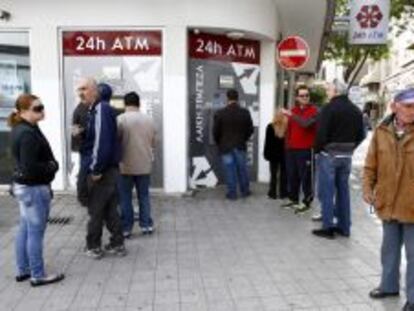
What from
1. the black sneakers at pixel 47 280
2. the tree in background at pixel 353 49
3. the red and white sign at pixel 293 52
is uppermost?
the tree in background at pixel 353 49

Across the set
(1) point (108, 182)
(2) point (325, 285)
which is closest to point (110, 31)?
(1) point (108, 182)

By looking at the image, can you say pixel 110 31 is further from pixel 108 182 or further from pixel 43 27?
pixel 108 182

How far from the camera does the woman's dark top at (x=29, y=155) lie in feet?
17.7

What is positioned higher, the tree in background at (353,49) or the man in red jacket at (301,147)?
the tree in background at (353,49)

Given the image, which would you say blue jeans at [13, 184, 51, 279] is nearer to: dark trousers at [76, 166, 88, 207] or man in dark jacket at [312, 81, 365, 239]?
dark trousers at [76, 166, 88, 207]

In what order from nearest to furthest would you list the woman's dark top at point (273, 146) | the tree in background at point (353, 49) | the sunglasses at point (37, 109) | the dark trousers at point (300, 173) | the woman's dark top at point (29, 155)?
1. the woman's dark top at point (29, 155)
2. the sunglasses at point (37, 109)
3. the dark trousers at point (300, 173)
4. the woman's dark top at point (273, 146)
5. the tree in background at point (353, 49)

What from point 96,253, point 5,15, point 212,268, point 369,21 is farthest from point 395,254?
point 369,21

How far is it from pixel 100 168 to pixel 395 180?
2.86 metres

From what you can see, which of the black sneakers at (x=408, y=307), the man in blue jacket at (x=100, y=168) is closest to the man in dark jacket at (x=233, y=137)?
the man in blue jacket at (x=100, y=168)

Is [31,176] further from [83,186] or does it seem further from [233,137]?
[233,137]

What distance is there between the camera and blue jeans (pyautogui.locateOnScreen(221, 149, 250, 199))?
10406 mm

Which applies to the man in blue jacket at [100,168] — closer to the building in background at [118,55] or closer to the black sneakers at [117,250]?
the black sneakers at [117,250]

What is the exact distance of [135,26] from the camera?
10219 mm

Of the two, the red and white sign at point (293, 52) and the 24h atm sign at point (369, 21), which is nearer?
the red and white sign at point (293, 52)
